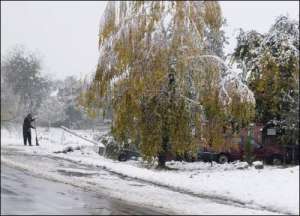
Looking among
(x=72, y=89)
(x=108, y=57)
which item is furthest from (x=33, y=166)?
(x=72, y=89)

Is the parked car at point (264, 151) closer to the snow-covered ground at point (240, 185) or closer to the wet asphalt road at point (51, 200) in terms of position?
the snow-covered ground at point (240, 185)

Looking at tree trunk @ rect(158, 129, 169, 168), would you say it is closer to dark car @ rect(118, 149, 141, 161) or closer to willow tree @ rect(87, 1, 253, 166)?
willow tree @ rect(87, 1, 253, 166)

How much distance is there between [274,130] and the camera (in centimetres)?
2717

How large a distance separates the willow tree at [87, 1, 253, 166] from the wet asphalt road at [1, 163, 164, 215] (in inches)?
305

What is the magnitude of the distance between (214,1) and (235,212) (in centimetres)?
1166

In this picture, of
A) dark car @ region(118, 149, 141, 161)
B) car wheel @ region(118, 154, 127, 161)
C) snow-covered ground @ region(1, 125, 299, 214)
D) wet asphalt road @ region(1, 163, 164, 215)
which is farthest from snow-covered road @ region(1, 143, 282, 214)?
car wheel @ region(118, 154, 127, 161)

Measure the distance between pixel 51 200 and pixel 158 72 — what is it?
34.9 feet

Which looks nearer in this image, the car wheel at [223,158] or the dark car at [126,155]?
the car wheel at [223,158]

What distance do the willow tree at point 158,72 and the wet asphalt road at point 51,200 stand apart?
25.4 feet

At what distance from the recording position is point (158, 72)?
21.6 metres

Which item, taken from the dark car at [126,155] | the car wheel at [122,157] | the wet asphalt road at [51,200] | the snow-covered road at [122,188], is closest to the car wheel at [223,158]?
the dark car at [126,155]

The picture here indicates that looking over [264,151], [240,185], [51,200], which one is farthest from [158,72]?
[51,200]

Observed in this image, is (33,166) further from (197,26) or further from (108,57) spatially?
(197,26)

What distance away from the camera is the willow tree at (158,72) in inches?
852
